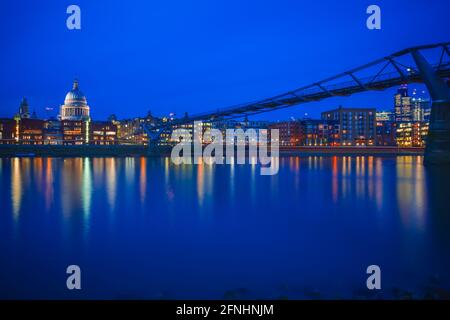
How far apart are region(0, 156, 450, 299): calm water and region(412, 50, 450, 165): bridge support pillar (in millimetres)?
12691

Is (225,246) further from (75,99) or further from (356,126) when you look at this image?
(75,99)

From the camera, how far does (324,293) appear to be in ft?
25.9

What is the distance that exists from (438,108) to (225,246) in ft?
90.6

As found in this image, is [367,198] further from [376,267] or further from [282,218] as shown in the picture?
[376,267]

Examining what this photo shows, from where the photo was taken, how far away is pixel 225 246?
11.8m

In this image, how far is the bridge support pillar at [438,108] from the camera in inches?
1291

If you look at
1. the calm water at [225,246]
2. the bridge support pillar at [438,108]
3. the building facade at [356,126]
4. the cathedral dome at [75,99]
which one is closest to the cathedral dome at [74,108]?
the cathedral dome at [75,99]

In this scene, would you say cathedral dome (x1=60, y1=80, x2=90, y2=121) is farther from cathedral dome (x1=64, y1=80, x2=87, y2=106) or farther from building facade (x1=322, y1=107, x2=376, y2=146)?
building facade (x1=322, y1=107, x2=376, y2=146)

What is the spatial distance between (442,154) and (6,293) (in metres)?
35.6

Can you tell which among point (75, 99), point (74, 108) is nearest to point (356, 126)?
point (74, 108)

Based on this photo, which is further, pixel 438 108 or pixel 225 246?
pixel 438 108

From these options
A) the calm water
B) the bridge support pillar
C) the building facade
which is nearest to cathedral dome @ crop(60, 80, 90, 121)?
the building facade

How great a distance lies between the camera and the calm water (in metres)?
8.36

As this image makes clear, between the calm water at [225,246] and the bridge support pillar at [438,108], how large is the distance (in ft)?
41.6
